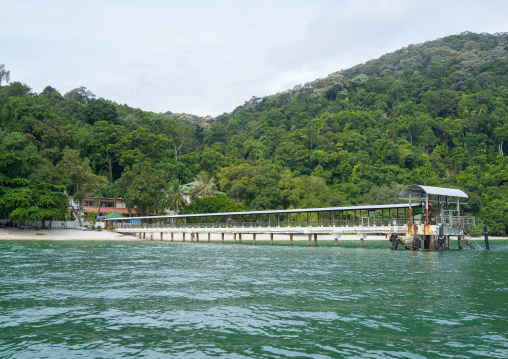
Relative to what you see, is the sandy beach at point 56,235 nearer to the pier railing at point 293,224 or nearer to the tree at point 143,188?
the pier railing at point 293,224

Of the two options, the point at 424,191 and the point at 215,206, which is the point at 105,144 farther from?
the point at 424,191

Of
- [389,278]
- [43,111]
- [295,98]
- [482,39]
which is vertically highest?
[482,39]

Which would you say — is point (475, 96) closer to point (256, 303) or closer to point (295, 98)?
point (295, 98)

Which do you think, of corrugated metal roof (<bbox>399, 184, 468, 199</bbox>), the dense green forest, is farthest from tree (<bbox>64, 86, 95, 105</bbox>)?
corrugated metal roof (<bbox>399, 184, 468, 199</bbox>)

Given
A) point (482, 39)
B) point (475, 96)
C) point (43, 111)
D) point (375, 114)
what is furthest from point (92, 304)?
point (482, 39)

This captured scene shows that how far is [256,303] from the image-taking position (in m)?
13.4

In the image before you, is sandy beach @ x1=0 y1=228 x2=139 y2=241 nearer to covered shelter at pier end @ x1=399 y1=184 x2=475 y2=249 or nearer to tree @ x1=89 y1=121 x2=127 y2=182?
tree @ x1=89 y1=121 x2=127 y2=182

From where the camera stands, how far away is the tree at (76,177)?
2506 inches

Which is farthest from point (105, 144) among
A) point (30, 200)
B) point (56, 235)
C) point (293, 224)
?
point (293, 224)

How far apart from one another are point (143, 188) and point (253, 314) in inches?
2302

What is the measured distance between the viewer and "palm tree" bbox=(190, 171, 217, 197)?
2997 inches

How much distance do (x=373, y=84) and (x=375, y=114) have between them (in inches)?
976

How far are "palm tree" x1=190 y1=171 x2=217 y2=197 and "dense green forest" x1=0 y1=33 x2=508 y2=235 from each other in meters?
2.21

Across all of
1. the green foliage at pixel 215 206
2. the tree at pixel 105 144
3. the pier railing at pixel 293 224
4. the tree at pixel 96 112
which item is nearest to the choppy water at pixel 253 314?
the pier railing at pixel 293 224
